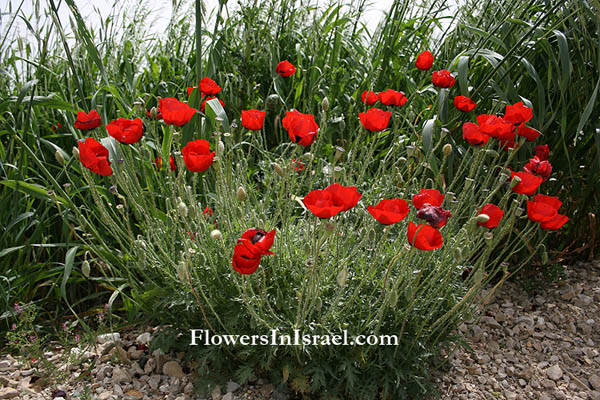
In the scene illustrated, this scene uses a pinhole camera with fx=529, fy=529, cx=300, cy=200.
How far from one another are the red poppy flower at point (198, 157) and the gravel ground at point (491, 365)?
0.70 metres

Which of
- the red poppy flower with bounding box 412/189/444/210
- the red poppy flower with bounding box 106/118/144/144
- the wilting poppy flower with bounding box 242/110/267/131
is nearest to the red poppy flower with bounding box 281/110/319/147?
the wilting poppy flower with bounding box 242/110/267/131

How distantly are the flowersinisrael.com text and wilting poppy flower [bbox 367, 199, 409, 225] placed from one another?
1.33 feet

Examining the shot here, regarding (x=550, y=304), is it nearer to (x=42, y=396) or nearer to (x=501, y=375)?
(x=501, y=375)

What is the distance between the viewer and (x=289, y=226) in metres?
1.86

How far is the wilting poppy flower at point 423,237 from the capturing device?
4.22 feet

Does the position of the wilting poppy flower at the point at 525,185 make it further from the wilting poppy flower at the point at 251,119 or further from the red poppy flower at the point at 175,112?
the red poppy flower at the point at 175,112

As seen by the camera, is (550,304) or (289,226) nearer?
(289,226)

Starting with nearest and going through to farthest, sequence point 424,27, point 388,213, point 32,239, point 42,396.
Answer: point 388,213
point 42,396
point 32,239
point 424,27

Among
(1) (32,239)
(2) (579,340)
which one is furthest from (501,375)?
(1) (32,239)

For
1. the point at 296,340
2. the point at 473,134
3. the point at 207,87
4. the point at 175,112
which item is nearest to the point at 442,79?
the point at 473,134

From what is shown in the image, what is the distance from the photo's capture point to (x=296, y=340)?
4.77ft

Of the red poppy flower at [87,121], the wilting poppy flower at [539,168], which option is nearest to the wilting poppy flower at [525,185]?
the wilting poppy flower at [539,168]

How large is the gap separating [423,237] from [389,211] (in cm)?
11

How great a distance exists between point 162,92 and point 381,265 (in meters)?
1.74
